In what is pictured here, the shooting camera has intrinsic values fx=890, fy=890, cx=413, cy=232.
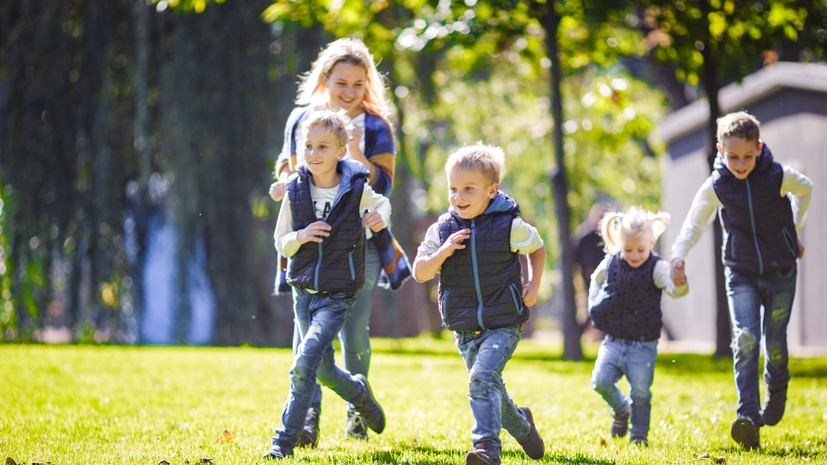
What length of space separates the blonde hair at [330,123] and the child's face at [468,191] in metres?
0.60

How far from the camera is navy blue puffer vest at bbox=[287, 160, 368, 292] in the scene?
4.29 m

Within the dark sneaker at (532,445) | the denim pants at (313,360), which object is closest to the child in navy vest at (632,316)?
the dark sneaker at (532,445)

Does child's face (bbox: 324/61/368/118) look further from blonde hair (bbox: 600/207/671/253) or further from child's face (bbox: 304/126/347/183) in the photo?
blonde hair (bbox: 600/207/671/253)

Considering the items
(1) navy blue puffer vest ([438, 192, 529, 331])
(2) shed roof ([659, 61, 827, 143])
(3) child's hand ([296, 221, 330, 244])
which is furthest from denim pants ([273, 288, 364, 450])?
(2) shed roof ([659, 61, 827, 143])

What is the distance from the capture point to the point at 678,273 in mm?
4688

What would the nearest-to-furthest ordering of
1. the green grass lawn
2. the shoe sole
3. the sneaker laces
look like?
the shoe sole < the green grass lawn < the sneaker laces

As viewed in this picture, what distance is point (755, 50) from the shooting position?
37.6ft

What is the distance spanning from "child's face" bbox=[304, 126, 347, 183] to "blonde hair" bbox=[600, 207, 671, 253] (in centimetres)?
177

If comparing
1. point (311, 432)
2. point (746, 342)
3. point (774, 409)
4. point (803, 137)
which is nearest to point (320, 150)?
point (311, 432)

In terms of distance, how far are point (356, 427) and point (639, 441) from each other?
1565 mm

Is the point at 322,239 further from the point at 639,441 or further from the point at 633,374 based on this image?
the point at 639,441

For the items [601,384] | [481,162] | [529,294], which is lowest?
[601,384]

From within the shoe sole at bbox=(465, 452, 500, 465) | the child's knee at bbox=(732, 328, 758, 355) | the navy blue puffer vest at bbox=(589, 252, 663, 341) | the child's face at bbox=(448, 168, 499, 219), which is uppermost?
the child's face at bbox=(448, 168, 499, 219)

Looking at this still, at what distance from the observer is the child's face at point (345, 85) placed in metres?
4.84
